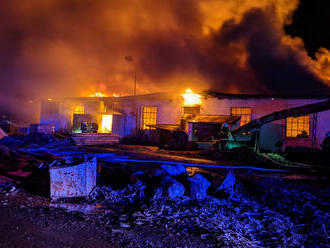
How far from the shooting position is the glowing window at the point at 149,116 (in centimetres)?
1695

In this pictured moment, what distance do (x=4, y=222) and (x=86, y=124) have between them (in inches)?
589

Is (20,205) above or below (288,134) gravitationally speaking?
below

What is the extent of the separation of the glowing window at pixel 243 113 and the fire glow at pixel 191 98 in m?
2.53

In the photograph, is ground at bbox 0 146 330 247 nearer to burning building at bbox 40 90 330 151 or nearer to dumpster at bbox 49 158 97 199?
dumpster at bbox 49 158 97 199

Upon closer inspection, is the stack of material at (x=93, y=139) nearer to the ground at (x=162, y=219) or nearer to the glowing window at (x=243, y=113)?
the glowing window at (x=243, y=113)

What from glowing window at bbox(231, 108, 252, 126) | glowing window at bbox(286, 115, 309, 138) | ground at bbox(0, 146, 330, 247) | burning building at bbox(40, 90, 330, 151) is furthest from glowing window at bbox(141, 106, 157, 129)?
ground at bbox(0, 146, 330, 247)

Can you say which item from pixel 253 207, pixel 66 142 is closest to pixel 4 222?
pixel 253 207

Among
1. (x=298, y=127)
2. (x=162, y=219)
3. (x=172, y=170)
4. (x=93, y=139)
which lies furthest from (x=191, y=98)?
(x=162, y=219)

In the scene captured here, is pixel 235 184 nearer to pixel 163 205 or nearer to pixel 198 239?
pixel 163 205

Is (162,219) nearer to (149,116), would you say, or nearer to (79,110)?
(149,116)

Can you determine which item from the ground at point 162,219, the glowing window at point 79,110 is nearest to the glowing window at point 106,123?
the glowing window at point 79,110

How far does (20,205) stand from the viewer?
335cm

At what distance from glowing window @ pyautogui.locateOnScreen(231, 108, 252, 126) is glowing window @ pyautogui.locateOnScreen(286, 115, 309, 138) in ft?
7.92

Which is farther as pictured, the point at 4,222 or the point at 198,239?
the point at 4,222
